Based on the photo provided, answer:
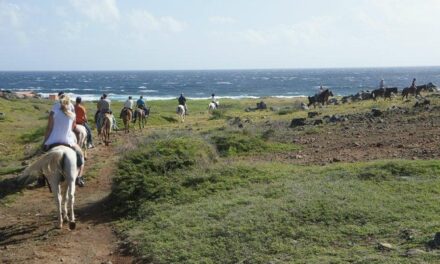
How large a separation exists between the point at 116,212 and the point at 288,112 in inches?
1139

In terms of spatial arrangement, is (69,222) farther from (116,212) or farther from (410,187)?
(410,187)

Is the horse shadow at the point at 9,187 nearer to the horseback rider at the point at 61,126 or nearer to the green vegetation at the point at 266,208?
the green vegetation at the point at 266,208

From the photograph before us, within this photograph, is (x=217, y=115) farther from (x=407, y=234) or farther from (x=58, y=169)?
(x=407, y=234)

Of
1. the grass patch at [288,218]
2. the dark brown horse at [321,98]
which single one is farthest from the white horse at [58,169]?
the dark brown horse at [321,98]

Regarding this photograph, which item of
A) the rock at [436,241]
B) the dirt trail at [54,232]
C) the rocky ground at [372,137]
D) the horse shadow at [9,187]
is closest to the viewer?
the rock at [436,241]

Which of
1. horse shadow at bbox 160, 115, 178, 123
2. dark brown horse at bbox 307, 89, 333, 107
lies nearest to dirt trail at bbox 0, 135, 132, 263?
horse shadow at bbox 160, 115, 178, 123

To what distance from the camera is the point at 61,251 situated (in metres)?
8.72

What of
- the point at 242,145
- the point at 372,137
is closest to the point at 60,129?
the point at 242,145

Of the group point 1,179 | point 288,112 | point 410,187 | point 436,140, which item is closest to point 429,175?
point 410,187

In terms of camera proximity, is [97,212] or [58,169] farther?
[97,212]

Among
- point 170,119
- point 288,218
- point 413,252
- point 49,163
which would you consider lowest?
point 170,119

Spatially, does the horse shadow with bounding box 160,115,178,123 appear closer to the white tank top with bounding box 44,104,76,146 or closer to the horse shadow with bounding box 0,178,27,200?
the horse shadow with bounding box 0,178,27,200

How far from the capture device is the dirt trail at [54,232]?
28.0ft

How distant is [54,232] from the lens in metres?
9.66
